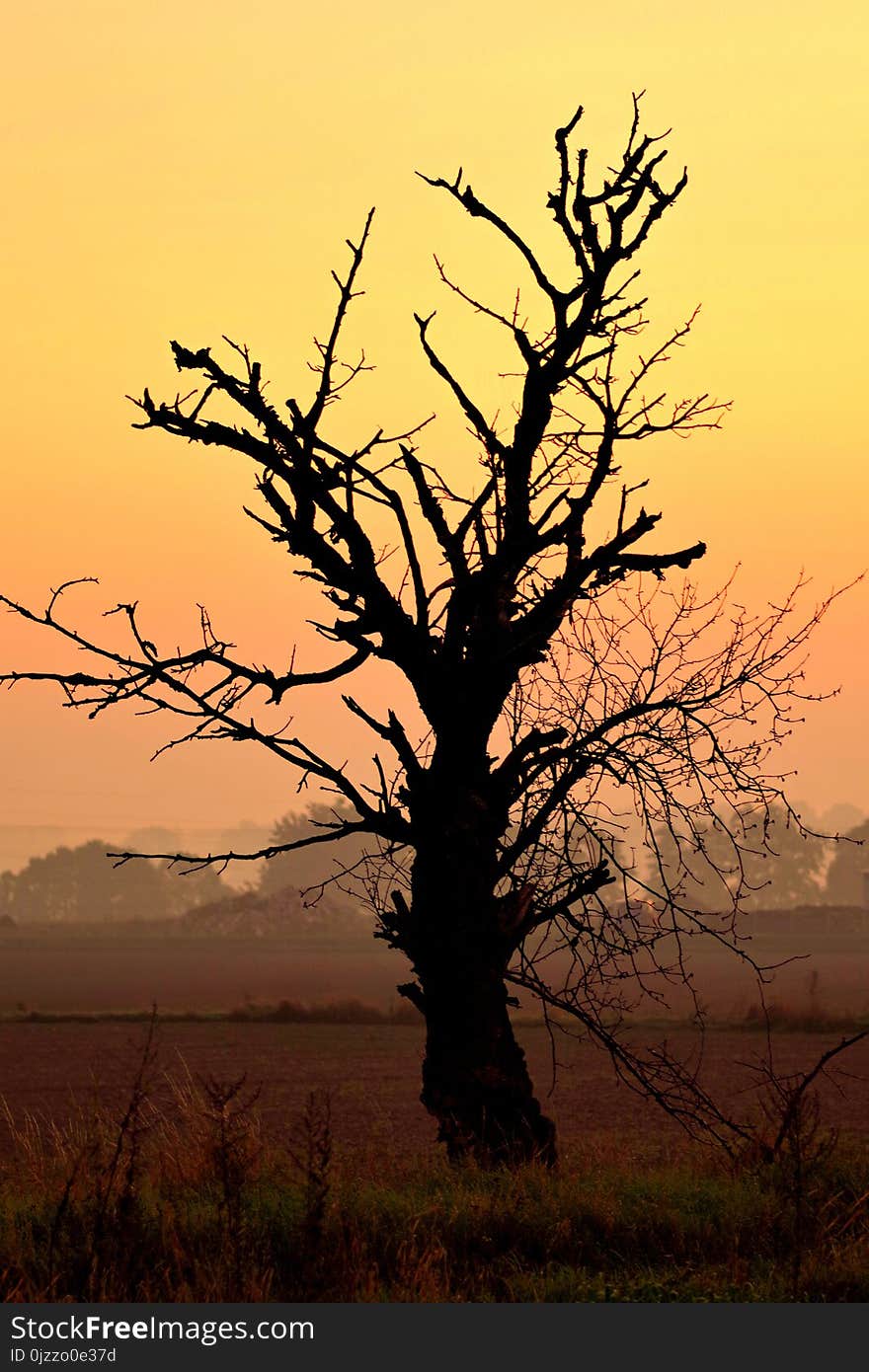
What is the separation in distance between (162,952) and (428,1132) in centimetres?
9270

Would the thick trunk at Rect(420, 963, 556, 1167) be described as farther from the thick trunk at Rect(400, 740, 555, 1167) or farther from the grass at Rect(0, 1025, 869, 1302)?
the grass at Rect(0, 1025, 869, 1302)

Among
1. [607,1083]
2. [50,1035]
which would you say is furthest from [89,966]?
[607,1083]

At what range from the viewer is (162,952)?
112625mm

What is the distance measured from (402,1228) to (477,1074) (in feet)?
8.98

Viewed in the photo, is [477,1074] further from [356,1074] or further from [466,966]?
[356,1074]

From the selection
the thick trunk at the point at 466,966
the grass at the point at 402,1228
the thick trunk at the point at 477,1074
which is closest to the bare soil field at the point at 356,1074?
the thick trunk at the point at 477,1074

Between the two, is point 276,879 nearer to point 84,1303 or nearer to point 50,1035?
point 50,1035

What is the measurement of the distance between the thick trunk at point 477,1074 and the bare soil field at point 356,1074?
2414 millimetres

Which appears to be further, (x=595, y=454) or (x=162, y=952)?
(x=162, y=952)

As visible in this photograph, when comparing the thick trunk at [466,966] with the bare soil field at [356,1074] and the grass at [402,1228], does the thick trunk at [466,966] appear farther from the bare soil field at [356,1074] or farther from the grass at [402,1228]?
the bare soil field at [356,1074]

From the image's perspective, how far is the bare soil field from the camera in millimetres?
23406

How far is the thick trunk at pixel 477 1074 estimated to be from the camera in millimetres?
11562

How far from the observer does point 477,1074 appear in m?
11.6

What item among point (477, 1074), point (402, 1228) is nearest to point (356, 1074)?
point (477, 1074)
